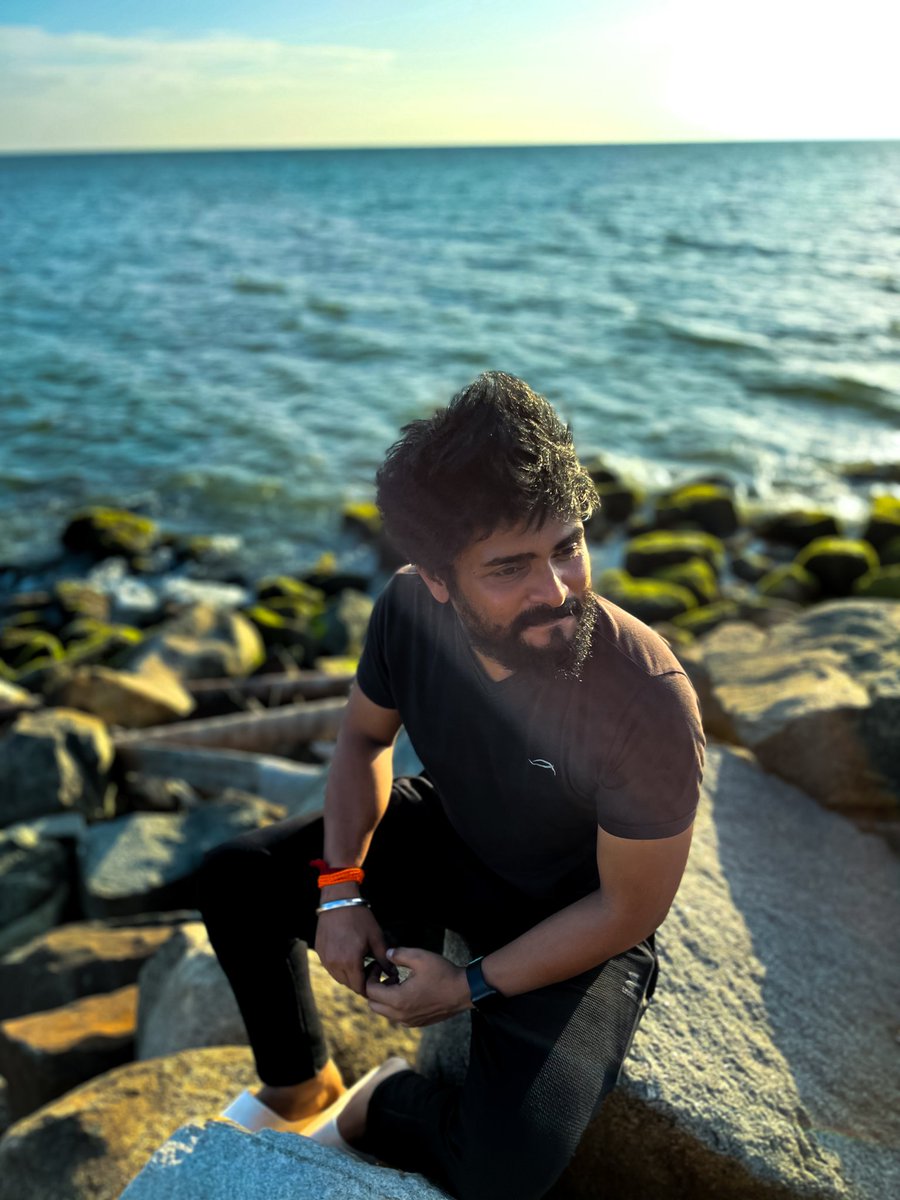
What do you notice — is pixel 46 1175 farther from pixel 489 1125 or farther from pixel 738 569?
pixel 738 569

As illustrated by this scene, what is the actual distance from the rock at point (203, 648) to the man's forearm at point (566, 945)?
5.75 m

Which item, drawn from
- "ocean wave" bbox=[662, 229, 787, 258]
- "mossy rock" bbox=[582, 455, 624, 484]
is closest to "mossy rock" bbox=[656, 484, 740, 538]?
"mossy rock" bbox=[582, 455, 624, 484]

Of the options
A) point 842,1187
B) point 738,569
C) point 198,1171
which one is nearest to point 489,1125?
point 198,1171

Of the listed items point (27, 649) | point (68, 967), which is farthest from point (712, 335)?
→ point (68, 967)

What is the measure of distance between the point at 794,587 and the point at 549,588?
8003 millimetres

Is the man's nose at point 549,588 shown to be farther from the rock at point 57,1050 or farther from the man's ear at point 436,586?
the rock at point 57,1050

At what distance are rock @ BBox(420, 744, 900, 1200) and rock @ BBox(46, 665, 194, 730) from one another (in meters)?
4.31

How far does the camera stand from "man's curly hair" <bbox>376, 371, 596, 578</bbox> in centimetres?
237

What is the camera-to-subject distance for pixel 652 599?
360 inches

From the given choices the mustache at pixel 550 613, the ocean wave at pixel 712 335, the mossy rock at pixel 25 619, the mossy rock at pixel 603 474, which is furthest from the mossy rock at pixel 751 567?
the ocean wave at pixel 712 335

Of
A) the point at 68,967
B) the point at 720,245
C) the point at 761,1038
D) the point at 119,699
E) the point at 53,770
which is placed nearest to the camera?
the point at 761,1038

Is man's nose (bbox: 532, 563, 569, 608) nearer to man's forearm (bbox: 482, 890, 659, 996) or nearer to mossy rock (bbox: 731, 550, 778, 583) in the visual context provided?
man's forearm (bbox: 482, 890, 659, 996)

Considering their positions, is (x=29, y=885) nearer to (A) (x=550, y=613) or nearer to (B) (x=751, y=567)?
(A) (x=550, y=613)

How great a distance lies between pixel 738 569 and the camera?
10.9 meters
